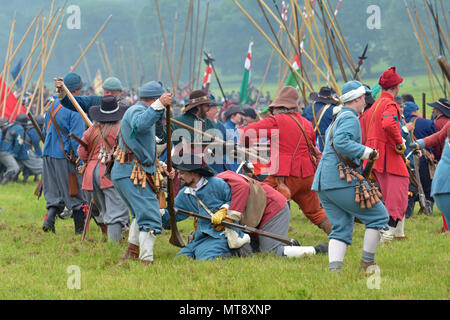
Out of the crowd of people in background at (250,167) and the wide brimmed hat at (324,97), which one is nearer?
the crowd of people in background at (250,167)

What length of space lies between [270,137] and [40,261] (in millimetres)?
2999

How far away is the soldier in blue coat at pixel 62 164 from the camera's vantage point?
30.8 feet

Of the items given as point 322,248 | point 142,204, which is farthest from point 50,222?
point 322,248

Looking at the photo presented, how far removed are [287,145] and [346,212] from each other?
2.37 m

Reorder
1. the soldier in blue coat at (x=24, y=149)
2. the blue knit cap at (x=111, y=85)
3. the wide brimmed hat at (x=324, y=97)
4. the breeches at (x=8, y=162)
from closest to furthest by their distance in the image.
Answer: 1. the blue knit cap at (x=111, y=85)
2. the wide brimmed hat at (x=324, y=97)
3. the breeches at (x=8, y=162)
4. the soldier in blue coat at (x=24, y=149)

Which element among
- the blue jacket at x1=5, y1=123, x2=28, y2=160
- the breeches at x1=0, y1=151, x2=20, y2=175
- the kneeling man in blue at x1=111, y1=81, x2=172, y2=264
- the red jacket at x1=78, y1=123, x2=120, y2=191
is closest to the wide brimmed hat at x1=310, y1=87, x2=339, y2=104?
the red jacket at x1=78, y1=123, x2=120, y2=191

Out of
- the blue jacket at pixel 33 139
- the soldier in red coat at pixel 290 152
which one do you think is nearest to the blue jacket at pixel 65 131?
the soldier in red coat at pixel 290 152

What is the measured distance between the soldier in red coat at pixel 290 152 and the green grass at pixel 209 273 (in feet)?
1.50

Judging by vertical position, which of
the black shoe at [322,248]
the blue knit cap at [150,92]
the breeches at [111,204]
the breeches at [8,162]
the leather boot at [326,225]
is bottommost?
the breeches at [8,162]

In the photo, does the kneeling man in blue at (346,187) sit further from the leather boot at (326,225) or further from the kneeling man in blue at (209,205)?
the leather boot at (326,225)

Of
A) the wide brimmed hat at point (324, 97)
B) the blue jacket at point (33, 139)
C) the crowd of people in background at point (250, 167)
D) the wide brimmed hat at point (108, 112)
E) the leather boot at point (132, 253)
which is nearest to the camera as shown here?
the crowd of people in background at point (250, 167)

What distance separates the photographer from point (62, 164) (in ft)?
31.4

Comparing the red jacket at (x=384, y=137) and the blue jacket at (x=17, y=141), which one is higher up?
the red jacket at (x=384, y=137)

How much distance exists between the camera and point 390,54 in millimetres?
65188
